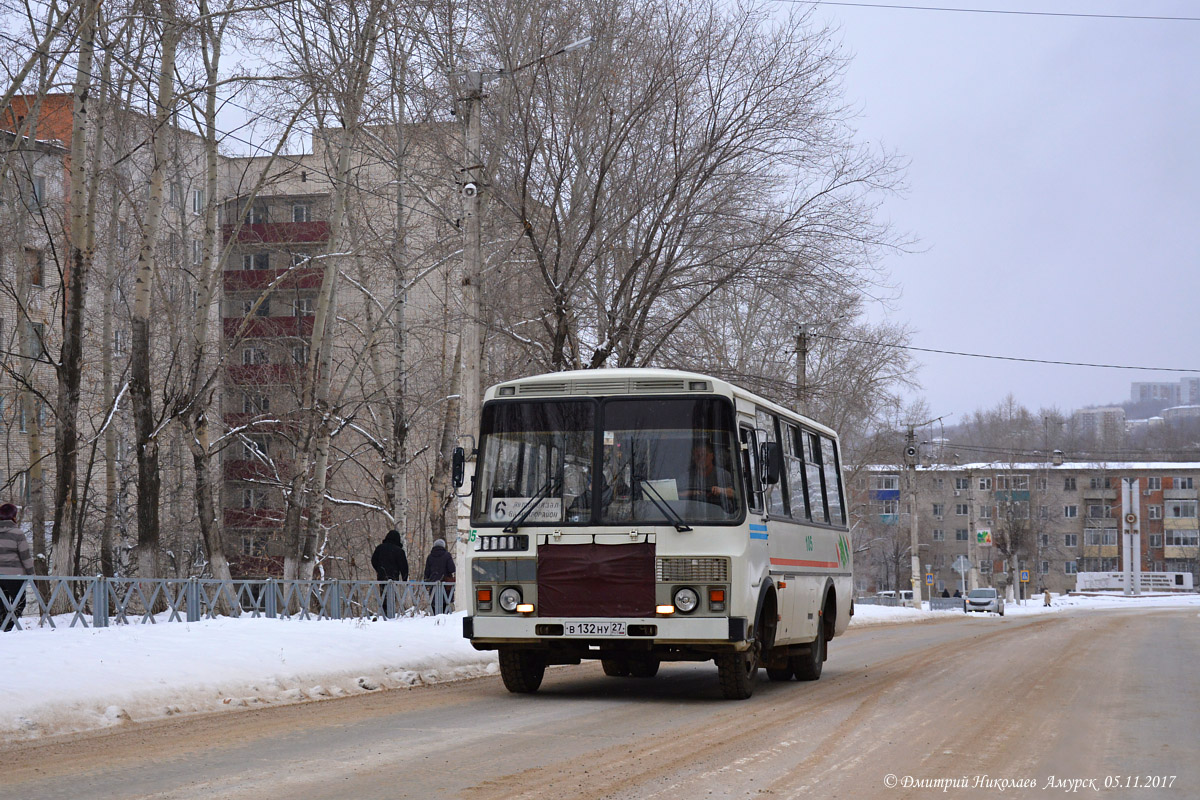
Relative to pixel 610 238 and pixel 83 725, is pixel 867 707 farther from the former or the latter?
pixel 610 238

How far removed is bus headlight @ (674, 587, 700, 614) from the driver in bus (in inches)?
33.6

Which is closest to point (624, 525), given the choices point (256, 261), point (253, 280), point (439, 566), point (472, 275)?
point (472, 275)

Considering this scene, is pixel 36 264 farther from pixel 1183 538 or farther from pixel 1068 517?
pixel 1183 538

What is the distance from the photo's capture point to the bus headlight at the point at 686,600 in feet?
39.6

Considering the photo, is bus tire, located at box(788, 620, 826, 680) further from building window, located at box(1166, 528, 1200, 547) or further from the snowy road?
building window, located at box(1166, 528, 1200, 547)

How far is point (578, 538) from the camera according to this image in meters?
12.4

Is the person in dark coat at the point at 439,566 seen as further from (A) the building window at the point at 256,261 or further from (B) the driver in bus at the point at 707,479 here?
(A) the building window at the point at 256,261

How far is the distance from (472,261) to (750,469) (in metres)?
9.77

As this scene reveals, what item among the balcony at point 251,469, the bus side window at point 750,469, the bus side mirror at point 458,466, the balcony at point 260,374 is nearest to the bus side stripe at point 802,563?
the bus side window at point 750,469

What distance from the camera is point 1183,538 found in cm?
11706

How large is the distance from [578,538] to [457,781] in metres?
4.87

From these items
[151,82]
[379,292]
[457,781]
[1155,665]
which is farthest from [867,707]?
[379,292]

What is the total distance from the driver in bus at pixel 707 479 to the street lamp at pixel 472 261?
27.8 feet

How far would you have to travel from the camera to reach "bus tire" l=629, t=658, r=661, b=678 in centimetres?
1537
